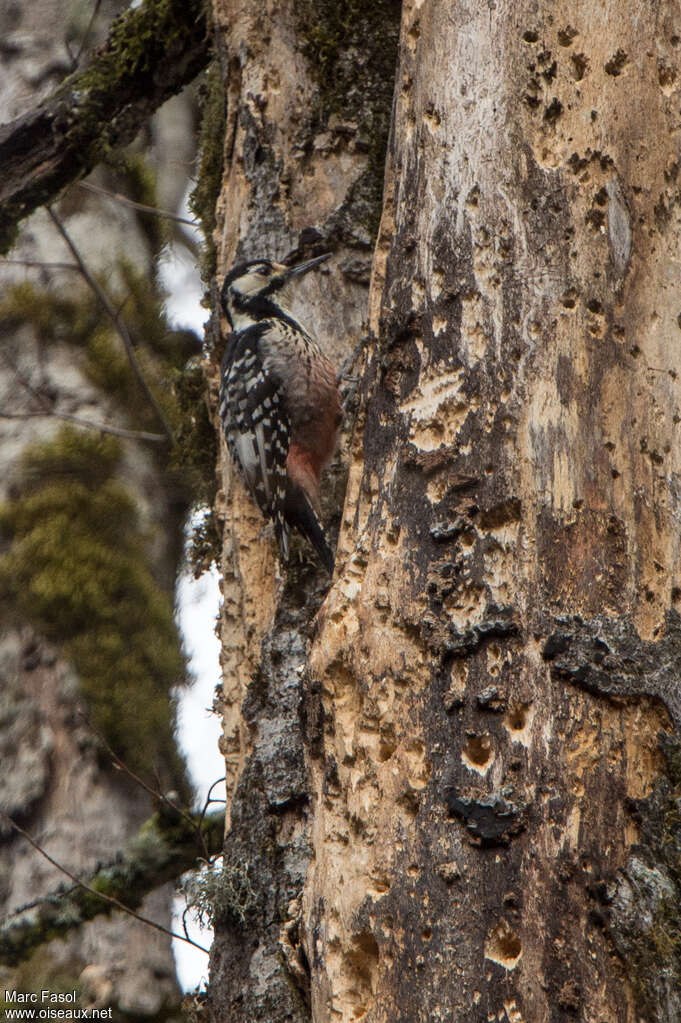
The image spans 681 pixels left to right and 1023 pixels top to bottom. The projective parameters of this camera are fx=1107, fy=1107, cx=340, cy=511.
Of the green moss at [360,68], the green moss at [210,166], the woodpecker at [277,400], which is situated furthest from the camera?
the green moss at [210,166]

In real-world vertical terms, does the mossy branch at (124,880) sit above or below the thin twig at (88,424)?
below

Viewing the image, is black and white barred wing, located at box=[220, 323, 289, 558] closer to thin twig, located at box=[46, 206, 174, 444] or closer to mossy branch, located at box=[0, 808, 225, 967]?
thin twig, located at box=[46, 206, 174, 444]

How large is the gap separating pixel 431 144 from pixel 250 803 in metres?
1.62

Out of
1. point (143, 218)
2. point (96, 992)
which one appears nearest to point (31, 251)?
point (143, 218)

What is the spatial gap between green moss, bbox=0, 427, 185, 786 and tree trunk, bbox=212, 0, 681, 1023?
2.56m

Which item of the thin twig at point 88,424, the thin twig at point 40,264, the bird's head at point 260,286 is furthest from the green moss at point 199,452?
the thin twig at point 40,264

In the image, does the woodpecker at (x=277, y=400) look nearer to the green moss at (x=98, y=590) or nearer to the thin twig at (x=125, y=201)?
the green moss at (x=98, y=590)

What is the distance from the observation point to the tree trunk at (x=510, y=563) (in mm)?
1685

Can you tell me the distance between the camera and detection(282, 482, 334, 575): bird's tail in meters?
2.95

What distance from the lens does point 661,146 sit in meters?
2.13

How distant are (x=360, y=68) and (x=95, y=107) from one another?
90cm

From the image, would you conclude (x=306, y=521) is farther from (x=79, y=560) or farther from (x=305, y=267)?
(x=79, y=560)

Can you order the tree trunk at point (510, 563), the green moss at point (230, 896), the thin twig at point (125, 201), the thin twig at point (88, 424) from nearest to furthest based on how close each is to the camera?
the tree trunk at point (510, 563)
the green moss at point (230, 896)
the thin twig at point (88, 424)
the thin twig at point (125, 201)

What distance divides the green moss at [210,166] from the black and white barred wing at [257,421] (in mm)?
282
